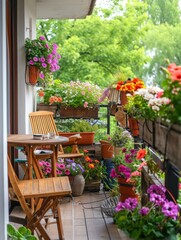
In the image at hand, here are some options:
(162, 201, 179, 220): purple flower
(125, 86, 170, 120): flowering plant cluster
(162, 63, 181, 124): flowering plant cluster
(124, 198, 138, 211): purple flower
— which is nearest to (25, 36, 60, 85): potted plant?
(125, 86, 170, 120): flowering plant cluster

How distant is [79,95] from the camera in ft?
17.5

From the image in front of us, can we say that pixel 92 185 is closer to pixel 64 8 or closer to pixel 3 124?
pixel 64 8

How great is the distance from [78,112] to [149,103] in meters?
3.58

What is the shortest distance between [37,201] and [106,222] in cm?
66

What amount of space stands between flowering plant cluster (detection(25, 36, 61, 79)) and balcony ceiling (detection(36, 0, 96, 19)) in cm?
104

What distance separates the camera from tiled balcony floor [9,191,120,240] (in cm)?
347

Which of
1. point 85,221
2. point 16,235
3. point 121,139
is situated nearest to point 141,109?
point 16,235

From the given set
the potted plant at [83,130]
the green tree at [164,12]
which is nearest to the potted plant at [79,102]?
the potted plant at [83,130]

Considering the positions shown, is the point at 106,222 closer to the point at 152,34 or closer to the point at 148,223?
the point at 148,223

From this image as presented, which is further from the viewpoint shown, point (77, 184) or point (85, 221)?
point (77, 184)

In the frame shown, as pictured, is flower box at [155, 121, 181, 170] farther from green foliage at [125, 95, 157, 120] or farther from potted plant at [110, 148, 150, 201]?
potted plant at [110, 148, 150, 201]

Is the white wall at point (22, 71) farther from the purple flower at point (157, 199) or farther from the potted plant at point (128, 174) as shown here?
the purple flower at point (157, 199)

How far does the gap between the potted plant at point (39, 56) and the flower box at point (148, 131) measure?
256cm

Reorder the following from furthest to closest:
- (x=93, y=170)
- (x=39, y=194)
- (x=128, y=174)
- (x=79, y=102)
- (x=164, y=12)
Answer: (x=164, y=12)
(x=79, y=102)
(x=93, y=170)
(x=128, y=174)
(x=39, y=194)
